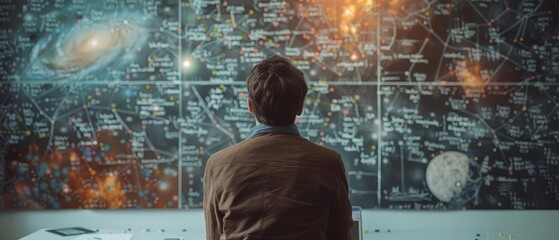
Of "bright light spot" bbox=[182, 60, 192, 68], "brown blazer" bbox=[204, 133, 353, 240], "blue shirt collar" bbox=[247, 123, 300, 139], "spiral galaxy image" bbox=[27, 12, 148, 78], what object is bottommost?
"brown blazer" bbox=[204, 133, 353, 240]

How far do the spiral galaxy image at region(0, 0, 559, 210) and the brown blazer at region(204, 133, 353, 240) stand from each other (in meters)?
1.92

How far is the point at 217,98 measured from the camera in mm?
3463

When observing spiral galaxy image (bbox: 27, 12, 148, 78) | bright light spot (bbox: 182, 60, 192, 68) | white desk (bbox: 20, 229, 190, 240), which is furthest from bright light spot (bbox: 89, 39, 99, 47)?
white desk (bbox: 20, 229, 190, 240)

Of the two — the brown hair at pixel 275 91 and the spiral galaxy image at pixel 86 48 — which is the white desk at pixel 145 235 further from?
the brown hair at pixel 275 91

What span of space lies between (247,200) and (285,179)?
0.40 ft

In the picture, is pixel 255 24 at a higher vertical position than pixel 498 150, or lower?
higher

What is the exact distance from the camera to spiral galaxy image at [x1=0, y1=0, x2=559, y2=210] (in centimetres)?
345

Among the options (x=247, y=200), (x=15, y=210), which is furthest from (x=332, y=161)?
(x=15, y=210)

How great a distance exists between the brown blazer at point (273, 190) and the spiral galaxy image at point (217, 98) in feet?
6.29

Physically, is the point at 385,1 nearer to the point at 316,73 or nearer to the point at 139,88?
the point at 316,73

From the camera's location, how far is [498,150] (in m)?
3.50

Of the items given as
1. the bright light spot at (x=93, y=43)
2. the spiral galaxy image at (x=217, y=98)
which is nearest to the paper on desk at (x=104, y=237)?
the spiral galaxy image at (x=217, y=98)

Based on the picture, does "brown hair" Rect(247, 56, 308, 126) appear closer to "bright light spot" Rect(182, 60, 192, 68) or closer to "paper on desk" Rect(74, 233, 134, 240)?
"paper on desk" Rect(74, 233, 134, 240)

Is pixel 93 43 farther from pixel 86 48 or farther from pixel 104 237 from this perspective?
pixel 104 237
